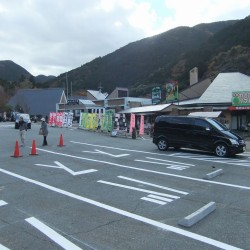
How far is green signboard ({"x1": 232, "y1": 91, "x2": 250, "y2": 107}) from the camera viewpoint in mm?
33125

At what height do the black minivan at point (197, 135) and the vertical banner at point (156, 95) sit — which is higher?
the vertical banner at point (156, 95)

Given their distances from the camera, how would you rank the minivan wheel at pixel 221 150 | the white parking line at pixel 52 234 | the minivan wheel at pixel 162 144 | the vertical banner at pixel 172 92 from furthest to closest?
the vertical banner at pixel 172 92
the minivan wheel at pixel 162 144
the minivan wheel at pixel 221 150
the white parking line at pixel 52 234

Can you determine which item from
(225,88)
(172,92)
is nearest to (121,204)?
(225,88)

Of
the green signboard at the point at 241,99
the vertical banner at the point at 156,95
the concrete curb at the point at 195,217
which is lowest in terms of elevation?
the concrete curb at the point at 195,217

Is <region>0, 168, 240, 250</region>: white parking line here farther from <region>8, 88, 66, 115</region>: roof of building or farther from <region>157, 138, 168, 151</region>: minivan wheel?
<region>8, 88, 66, 115</region>: roof of building

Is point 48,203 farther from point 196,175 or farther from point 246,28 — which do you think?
point 246,28

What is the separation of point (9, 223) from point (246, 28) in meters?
86.3

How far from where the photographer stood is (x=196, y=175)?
1215cm

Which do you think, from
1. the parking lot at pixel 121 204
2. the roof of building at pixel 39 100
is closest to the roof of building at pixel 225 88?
the parking lot at pixel 121 204

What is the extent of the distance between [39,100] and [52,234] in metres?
86.9

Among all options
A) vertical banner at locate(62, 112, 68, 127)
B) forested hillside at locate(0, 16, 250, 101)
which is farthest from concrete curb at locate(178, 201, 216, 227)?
forested hillside at locate(0, 16, 250, 101)

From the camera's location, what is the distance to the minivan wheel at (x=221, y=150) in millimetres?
17625

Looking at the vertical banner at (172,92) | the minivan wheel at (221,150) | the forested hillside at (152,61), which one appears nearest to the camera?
the minivan wheel at (221,150)

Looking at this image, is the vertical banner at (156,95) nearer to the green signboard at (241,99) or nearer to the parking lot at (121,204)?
the green signboard at (241,99)
